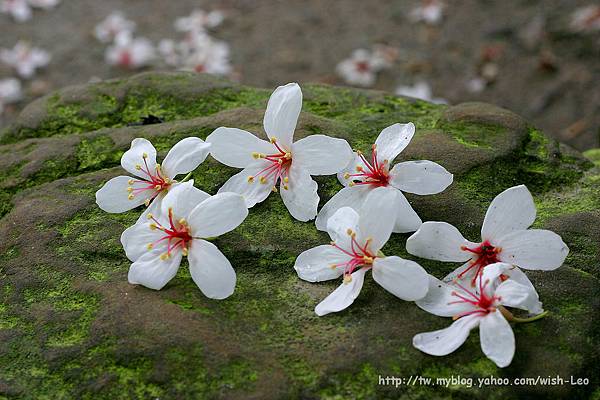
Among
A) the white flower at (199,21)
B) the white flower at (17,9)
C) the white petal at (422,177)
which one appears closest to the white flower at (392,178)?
the white petal at (422,177)

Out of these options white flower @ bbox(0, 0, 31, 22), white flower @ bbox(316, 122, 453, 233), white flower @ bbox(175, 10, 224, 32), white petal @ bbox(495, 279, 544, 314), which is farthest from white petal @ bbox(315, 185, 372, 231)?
white flower @ bbox(0, 0, 31, 22)

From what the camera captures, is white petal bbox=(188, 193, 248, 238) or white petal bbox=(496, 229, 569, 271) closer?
white petal bbox=(496, 229, 569, 271)

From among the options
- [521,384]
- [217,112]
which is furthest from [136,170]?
[521,384]

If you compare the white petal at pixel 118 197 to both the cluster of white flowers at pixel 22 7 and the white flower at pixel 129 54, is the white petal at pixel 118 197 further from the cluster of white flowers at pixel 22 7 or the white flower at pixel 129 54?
the cluster of white flowers at pixel 22 7

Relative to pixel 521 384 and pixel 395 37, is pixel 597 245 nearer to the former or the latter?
pixel 521 384

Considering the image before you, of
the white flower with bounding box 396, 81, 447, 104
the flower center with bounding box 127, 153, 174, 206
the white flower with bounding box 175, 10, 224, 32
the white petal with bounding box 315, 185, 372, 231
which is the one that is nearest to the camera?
the white petal with bounding box 315, 185, 372, 231

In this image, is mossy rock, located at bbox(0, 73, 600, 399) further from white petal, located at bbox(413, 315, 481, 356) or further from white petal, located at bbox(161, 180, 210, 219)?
white petal, located at bbox(161, 180, 210, 219)

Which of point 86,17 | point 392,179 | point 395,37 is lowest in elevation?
point 86,17

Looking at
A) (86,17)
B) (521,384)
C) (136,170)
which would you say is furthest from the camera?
(86,17)
